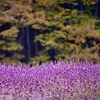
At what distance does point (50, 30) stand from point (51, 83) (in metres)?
7.11

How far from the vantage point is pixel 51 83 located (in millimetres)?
5266

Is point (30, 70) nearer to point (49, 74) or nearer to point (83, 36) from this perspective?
point (49, 74)

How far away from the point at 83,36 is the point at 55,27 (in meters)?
0.98

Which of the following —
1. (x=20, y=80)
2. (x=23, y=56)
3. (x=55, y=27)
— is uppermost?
(x=20, y=80)

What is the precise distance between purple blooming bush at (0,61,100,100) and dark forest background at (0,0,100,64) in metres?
5.32

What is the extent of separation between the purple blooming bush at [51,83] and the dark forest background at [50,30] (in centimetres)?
532

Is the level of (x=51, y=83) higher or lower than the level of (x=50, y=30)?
higher

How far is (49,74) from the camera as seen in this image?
5.62 meters

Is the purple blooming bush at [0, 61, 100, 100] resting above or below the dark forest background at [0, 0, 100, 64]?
above

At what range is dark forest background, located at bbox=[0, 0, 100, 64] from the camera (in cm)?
1141

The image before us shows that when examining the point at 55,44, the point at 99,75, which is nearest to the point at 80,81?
the point at 99,75

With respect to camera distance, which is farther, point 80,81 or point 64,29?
point 64,29

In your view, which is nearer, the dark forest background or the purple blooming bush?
the purple blooming bush

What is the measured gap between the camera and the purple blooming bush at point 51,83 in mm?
4738
